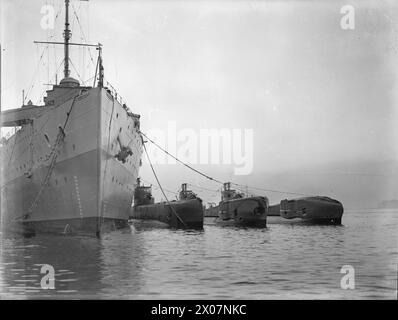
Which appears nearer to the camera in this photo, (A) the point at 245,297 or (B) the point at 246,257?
(A) the point at 245,297

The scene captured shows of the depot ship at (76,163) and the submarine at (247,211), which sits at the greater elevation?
the depot ship at (76,163)

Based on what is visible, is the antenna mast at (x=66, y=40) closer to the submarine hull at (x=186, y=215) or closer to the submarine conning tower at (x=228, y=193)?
the submarine hull at (x=186, y=215)

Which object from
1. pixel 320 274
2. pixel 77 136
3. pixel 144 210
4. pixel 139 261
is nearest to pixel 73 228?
pixel 77 136

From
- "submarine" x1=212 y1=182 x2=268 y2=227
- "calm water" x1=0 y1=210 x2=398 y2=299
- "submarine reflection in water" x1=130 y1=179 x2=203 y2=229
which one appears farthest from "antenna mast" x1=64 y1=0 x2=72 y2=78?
"submarine" x1=212 y1=182 x2=268 y2=227

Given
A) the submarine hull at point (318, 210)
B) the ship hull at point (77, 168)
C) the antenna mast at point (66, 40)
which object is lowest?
the submarine hull at point (318, 210)

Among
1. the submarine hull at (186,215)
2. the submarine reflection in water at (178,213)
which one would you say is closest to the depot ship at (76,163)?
the submarine reflection in water at (178,213)

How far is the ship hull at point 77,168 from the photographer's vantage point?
68.9ft

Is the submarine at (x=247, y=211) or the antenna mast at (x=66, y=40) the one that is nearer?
the antenna mast at (x=66, y=40)

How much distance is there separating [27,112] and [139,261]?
1803cm

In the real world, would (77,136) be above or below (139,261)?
above

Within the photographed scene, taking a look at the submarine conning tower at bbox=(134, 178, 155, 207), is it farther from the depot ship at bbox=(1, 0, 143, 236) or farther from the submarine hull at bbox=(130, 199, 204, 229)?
the depot ship at bbox=(1, 0, 143, 236)

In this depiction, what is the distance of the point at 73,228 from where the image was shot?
21.5 meters

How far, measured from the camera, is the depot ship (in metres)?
21.0
